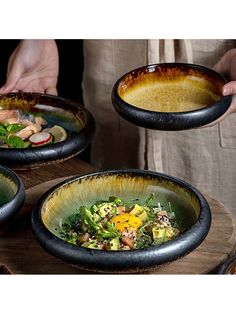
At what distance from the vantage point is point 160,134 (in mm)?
2701

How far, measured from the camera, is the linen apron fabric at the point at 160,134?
101 inches

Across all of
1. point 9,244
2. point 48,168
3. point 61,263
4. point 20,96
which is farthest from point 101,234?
point 20,96

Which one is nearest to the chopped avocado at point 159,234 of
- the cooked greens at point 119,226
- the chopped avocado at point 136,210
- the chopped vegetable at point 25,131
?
the cooked greens at point 119,226

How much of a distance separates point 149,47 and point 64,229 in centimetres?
100

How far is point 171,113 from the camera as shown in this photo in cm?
186

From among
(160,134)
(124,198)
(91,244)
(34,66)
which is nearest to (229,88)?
(124,198)

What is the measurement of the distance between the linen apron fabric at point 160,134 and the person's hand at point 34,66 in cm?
19

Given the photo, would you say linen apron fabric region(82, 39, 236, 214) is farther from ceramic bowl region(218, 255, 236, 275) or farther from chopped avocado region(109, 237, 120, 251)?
ceramic bowl region(218, 255, 236, 275)

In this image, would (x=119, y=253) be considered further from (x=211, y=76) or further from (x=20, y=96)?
(x=20, y=96)

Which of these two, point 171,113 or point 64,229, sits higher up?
point 171,113

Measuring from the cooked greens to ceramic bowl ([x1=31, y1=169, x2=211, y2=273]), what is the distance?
3cm

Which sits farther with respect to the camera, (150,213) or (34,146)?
(34,146)

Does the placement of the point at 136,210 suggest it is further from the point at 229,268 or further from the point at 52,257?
the point at 229,268

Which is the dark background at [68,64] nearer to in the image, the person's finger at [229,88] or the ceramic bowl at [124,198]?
the person's finger at [229,88]
